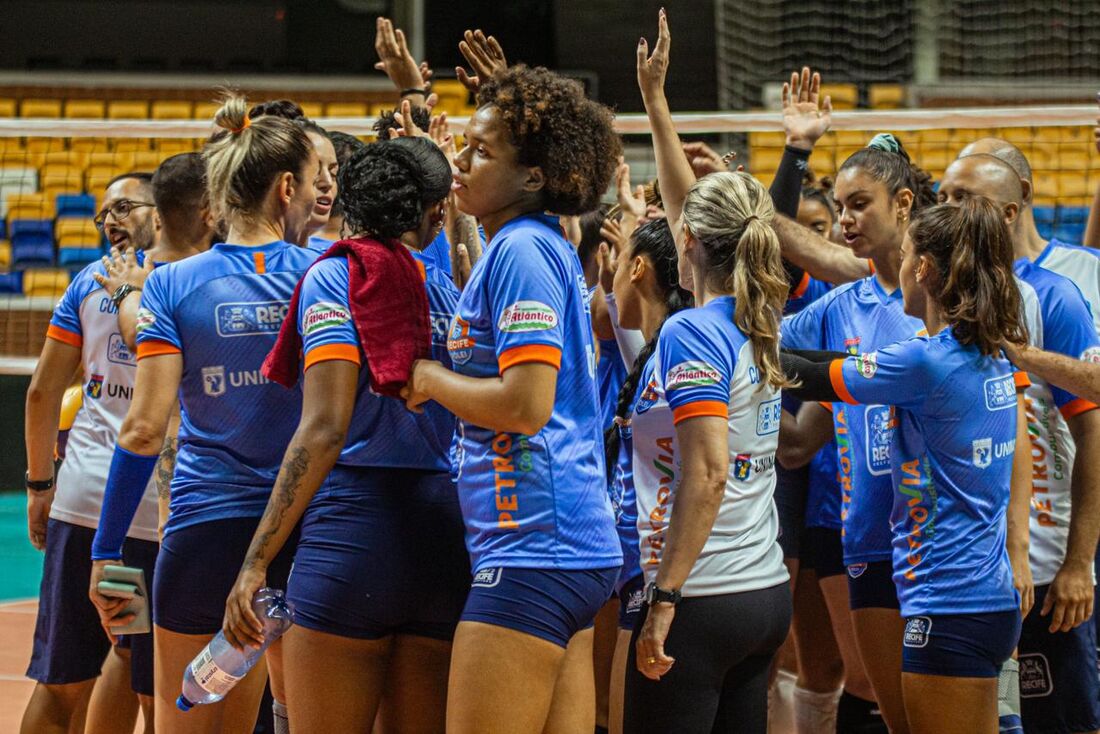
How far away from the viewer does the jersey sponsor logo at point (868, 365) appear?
3.31m

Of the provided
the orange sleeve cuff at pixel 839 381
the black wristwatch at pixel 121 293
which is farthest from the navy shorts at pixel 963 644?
the black wristwatch at pixel 121 293

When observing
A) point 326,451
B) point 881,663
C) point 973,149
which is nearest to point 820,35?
point 973,149

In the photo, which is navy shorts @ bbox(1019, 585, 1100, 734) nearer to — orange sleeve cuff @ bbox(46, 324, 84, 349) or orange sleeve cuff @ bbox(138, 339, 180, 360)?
orange sleeve cuff @ bbox(138, 339, 180, 360)

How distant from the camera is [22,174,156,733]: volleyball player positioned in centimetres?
427

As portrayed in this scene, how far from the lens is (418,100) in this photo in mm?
4105

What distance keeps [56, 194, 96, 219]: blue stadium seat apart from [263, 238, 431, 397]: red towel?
12.4m

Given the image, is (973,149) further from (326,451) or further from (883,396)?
(326,451)

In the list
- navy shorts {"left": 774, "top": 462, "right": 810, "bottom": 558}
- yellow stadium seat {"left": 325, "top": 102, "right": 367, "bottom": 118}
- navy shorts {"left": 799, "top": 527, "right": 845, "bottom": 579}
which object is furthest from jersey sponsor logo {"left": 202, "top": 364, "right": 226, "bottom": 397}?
yellow stadium seat {"left": 325, "top": 102, "right": 367, "bottom": 118}

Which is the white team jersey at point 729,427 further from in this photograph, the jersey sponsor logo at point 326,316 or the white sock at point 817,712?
the white sock at point 817,712

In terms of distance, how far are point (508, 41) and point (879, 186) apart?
15724 mm

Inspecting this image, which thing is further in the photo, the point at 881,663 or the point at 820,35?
the point at 820,35

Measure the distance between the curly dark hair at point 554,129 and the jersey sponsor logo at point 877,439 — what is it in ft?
4.79

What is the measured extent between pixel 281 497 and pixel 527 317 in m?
0.73

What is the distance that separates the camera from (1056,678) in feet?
12.5
